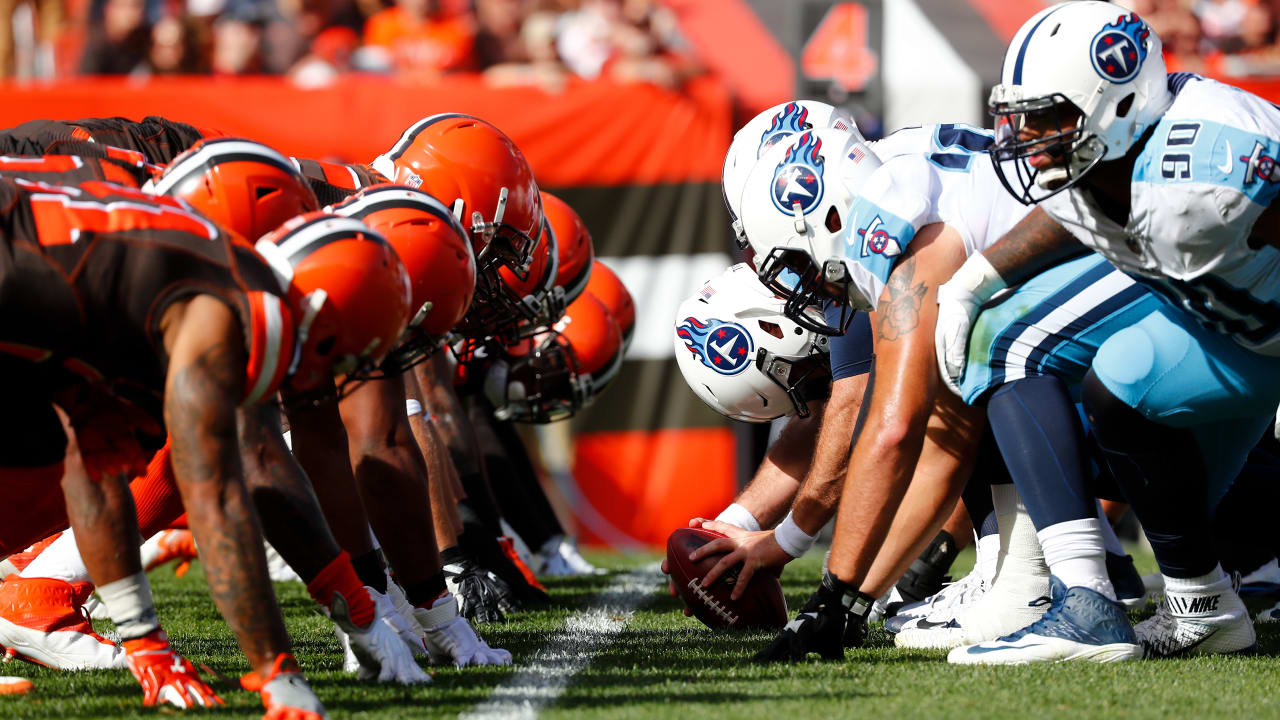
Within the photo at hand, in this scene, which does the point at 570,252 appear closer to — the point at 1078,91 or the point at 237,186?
the point at 237,186

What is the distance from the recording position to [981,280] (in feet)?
13.5

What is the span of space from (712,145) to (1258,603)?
5.12 m

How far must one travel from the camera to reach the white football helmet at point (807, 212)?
14.9ft

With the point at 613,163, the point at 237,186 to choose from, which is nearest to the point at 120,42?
the point at 613,163

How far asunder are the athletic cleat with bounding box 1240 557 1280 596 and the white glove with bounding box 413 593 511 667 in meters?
3.51

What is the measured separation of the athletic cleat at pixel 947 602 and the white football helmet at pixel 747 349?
0.83 meters

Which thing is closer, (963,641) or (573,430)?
(963,641)

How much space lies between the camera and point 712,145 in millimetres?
9914

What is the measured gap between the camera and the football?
16.0ft

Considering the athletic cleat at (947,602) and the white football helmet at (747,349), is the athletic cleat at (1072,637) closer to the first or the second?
the athletic cleat at (947,602)

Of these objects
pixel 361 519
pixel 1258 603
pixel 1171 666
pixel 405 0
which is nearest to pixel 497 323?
pixel 361 519

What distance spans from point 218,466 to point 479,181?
2120mm

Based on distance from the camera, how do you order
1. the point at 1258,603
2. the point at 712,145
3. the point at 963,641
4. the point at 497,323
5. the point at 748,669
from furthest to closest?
the point at 712,145 < the point at 1258,603 < the point at 497,323 < the point at 963,641 < the point at 748,669

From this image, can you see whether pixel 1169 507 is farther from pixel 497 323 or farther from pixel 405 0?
pixel 405 0
